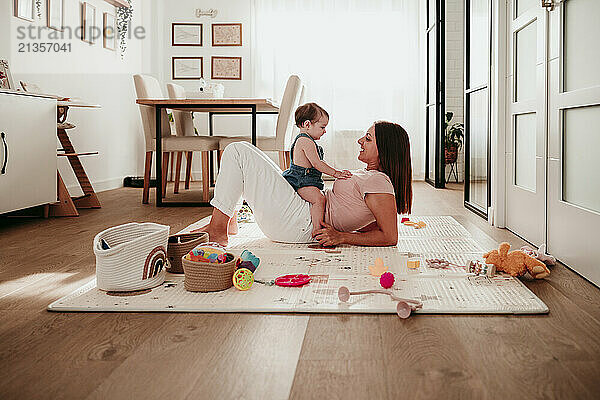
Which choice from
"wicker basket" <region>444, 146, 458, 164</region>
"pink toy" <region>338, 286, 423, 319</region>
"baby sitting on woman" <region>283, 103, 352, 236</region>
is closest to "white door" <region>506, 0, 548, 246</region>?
"baby sitting on woman" <region>283, 103, 352, 236</region>

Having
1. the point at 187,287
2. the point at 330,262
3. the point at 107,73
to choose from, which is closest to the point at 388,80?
the point at 107,73

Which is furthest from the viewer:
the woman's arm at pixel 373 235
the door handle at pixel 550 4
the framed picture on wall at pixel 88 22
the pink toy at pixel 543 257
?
the framed picture on wall at pixel 88 22

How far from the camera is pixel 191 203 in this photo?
15.5ft

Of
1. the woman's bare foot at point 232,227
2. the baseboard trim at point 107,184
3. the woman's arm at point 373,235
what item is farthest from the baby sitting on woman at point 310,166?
the baseboard trim at point 107,184

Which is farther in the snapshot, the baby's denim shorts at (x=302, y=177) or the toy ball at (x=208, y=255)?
the baby's denim shorts at (x=302, y=177)

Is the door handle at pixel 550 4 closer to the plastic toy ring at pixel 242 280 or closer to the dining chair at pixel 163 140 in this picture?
the plastic toy ring at pixel 242 280

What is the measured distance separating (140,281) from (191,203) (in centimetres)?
277

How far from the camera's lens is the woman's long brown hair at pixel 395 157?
8.70 feet

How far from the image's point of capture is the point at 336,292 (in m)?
1.95

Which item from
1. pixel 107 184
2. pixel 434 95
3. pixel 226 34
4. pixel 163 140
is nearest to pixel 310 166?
pixel 163 140

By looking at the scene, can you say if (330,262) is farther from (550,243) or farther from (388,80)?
(388,80)

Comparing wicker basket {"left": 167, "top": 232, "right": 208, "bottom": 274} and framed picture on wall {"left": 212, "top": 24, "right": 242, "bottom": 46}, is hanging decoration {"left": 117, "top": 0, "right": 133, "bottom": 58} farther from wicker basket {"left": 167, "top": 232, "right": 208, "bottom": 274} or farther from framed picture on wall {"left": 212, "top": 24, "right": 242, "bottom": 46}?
wicker basket {"left": 167, "top": 232, "right": 208, "bottom": 274}

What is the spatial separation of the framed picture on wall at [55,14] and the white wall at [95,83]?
0.06m

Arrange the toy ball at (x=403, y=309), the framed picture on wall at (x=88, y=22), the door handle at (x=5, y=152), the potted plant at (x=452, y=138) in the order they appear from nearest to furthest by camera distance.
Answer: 1. the toy ball at (x=403, y=309)
2. the door handle at (x=5, y=152)
3. the framed picture on wall at (x=88, y=22)
4. the potted plant at (x=452, y=138)
